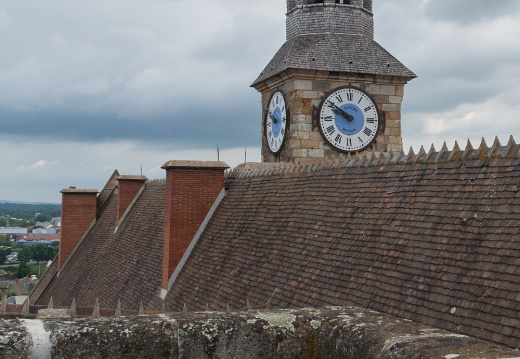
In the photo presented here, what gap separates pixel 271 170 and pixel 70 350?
360 inches

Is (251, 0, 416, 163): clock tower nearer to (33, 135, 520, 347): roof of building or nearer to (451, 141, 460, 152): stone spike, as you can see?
(33, 135, 520, 347): roof of building

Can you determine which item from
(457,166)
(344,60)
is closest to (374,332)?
(457,166)

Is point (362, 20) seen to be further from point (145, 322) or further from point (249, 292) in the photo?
point (145, 322)

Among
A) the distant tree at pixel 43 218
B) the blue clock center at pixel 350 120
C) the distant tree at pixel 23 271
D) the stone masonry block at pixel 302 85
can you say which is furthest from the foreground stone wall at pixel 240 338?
the distant tree at pixel 43 218

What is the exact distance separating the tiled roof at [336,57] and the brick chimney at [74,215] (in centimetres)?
1167

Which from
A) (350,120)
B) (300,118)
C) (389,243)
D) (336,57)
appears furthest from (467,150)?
(336,57)

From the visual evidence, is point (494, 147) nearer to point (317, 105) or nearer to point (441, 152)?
point (441, 152)

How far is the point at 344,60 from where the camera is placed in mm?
16016

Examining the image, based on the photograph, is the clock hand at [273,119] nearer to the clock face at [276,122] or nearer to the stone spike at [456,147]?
the clock face at [276,122]

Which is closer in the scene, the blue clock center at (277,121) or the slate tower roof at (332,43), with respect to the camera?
the slate tower roof at (332,43)

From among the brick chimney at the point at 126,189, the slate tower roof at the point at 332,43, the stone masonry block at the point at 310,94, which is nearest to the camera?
the stone masonry block at the point at 310,94

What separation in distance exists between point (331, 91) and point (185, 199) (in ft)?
16.2

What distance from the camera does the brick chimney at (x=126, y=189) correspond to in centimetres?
2131

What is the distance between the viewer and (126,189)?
2152 cm
